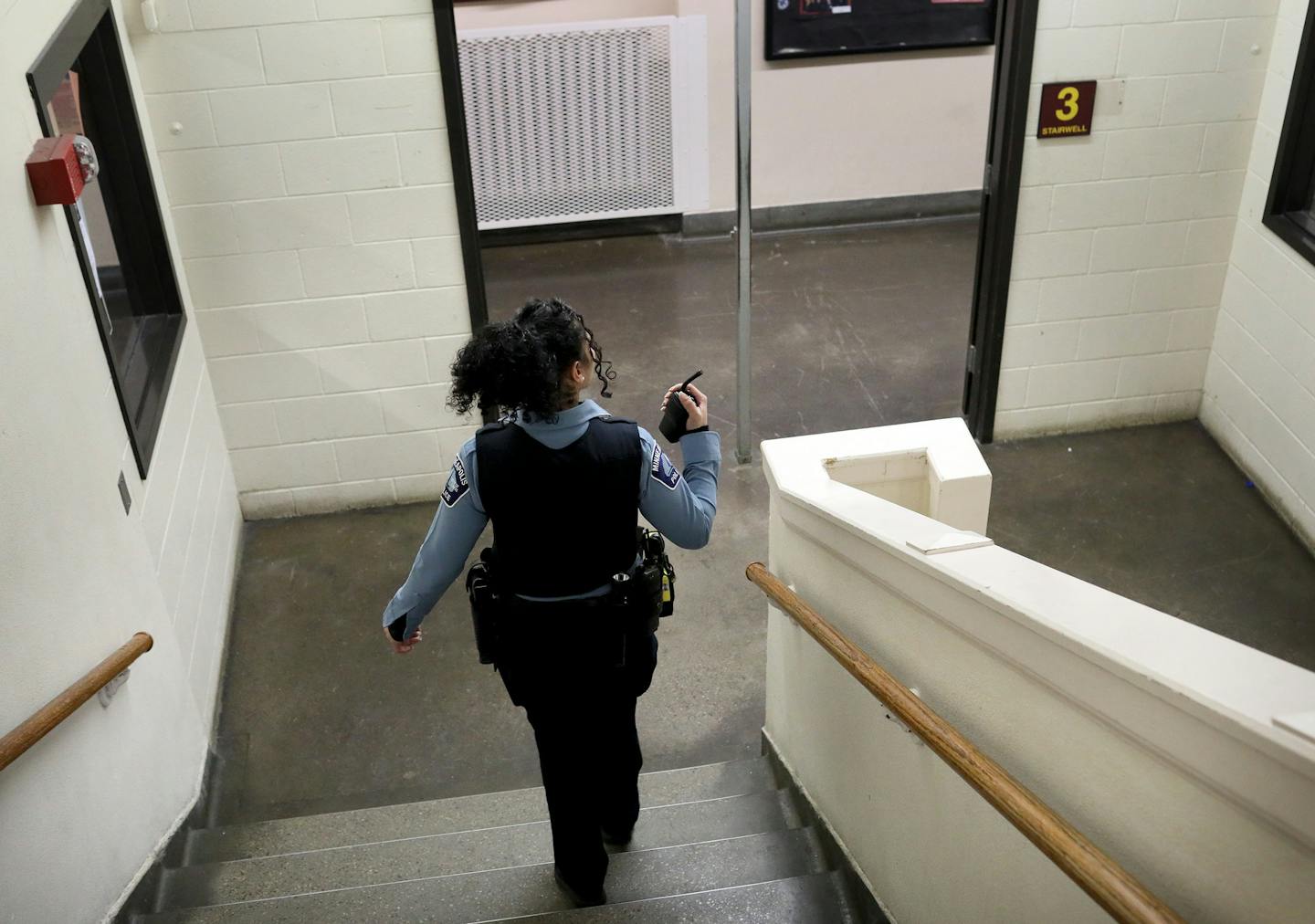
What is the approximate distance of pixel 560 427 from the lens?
2430 mm

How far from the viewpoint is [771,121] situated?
23.7ft

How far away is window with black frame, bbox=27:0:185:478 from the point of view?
3.62 metres

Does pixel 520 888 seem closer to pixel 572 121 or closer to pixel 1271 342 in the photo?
pixel 1271 342

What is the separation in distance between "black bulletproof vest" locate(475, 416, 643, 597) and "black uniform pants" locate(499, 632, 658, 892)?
0.63 ft

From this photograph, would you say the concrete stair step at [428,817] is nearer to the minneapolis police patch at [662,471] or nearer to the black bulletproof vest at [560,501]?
the black bulletproof vest at [560,501]

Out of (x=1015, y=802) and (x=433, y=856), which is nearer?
(x=1015, y=802)

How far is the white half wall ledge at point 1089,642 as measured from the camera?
1.39 meters

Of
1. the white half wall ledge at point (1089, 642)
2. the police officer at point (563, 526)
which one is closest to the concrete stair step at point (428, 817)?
the police officer at point (563, 526)

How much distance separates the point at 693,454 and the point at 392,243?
90.9 inches

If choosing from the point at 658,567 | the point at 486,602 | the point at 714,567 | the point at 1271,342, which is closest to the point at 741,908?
the point at 658,567

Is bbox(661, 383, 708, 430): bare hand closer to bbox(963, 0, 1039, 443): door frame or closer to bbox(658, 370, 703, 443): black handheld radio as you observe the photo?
bbox(658, 370, 703, 443): black handheld radio

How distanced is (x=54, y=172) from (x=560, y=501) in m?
1.49

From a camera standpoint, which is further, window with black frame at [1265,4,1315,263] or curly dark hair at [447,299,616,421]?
window with black frame at [1265,4,1315,263]

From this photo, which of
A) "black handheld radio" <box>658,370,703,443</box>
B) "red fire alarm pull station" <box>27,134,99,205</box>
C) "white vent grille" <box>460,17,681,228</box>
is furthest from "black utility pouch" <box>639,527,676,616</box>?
"white vent grille" <box>460,17,681,228</box>
